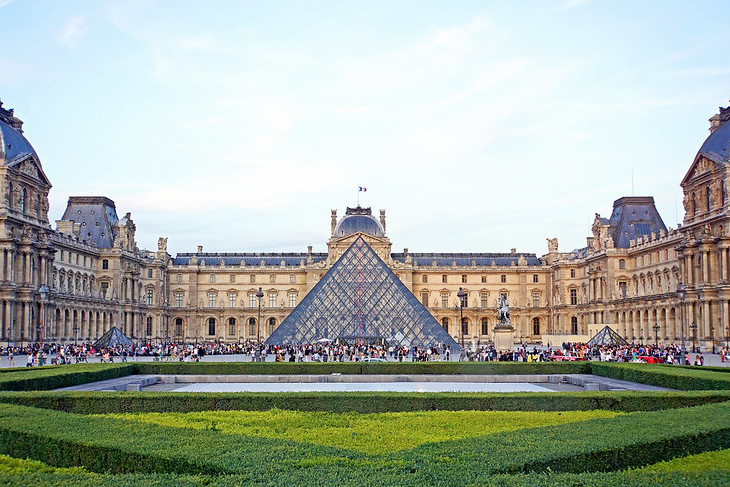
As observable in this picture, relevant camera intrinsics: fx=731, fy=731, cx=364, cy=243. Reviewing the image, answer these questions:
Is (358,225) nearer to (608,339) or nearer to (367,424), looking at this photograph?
(608,339)

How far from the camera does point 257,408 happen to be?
46.2ft

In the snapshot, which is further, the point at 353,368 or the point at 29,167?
the point at 29,167

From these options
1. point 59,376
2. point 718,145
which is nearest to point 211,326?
point 718,145

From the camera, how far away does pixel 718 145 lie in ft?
146

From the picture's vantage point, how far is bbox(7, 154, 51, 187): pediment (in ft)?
145

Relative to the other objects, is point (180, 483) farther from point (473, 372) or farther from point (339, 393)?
point (473, 372)

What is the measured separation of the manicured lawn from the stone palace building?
23851 mm

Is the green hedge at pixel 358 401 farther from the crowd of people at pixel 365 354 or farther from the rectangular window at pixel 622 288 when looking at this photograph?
the rectangular window at pixel 622 288

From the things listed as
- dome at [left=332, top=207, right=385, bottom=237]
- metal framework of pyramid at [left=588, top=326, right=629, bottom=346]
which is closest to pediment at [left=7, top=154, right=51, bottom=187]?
dome at [left=332, top=207, right=385, bottom=237]

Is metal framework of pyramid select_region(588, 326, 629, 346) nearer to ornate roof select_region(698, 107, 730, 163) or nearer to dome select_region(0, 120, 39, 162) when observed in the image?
ornate roof select_region(698, 107, 730, 163)

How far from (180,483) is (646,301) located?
50.6 m

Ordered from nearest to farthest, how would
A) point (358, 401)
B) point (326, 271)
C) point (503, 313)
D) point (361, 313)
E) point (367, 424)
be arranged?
point (367, 424), point (358, 401), point (503, 313), point (361, 313), point (326, 271)

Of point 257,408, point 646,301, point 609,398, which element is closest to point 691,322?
point 646,301

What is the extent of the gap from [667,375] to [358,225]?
184 feet
